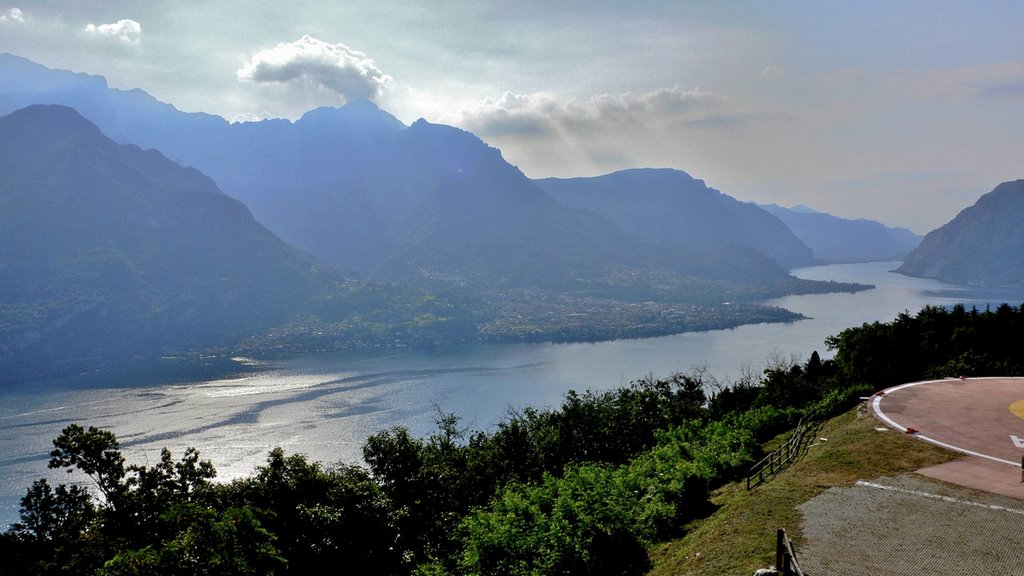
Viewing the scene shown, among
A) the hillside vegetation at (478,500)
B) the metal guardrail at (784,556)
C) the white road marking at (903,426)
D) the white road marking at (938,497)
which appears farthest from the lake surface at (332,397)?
the metal guardrail at (784,556)

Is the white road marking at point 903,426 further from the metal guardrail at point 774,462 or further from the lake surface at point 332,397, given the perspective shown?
the lake surface at point 332,397

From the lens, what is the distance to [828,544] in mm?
13266

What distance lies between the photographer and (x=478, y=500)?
1383 inches

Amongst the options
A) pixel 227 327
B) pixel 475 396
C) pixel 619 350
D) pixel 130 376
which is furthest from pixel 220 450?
pixel 227 327

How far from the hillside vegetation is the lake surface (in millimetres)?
44315

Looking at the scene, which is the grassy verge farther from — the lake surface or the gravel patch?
the lake surface

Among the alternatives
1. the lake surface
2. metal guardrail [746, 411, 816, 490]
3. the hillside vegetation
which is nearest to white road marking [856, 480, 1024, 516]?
the hillside vegetation

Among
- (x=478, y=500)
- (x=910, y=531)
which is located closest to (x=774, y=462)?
(x=910, y=531)

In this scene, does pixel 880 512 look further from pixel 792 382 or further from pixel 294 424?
pixel 294 424

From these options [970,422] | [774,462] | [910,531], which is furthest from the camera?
[970,422]

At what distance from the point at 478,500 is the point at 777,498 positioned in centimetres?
2196

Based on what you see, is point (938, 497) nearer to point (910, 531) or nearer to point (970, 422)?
point (910, 531)

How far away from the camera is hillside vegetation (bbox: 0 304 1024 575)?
1648cm

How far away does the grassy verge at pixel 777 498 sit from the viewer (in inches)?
540
